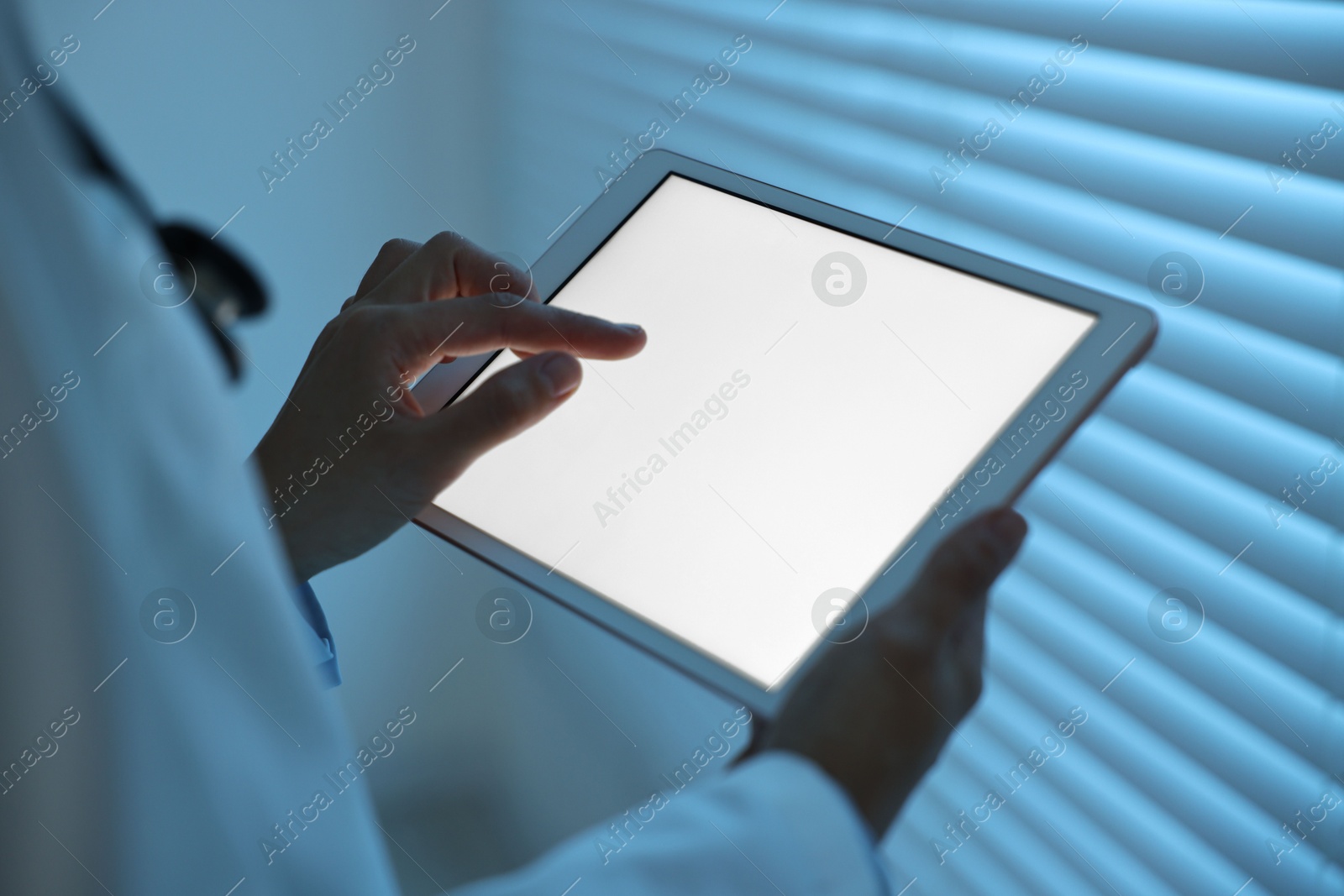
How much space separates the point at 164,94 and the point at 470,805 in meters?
1.06

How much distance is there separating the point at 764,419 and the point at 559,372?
0.13m

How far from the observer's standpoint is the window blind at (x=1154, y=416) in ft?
2.04

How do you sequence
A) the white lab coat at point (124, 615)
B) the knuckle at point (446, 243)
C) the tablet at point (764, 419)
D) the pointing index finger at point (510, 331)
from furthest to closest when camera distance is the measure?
the knuckle at point (446, 243), the pointing index finger at point (510, 331), the tablet at point (764, 419), the white lab coat at point (124, 615)

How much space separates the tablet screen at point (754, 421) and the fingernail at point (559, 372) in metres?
0.03

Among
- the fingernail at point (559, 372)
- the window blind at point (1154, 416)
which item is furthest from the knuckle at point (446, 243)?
the window blind at point (1154, 416)

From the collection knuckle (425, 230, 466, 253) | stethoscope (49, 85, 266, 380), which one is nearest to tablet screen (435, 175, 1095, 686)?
knuckle (425, 230, 466, 253)

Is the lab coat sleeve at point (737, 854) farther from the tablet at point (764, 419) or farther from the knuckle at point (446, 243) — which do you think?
the knuckle at point (446, 243)

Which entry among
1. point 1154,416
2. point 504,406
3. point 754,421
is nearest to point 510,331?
point 504,406

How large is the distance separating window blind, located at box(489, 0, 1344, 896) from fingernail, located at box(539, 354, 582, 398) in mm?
352

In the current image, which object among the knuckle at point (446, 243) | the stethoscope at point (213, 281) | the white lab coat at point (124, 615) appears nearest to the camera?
the white lab coat at point (124, 615)

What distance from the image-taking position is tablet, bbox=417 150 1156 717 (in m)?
0.49

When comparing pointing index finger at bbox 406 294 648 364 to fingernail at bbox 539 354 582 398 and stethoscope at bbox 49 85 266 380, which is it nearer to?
fingernail at bbox 539 354 582 398

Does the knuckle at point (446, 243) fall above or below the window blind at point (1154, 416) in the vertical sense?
below

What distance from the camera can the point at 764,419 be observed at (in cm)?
56
